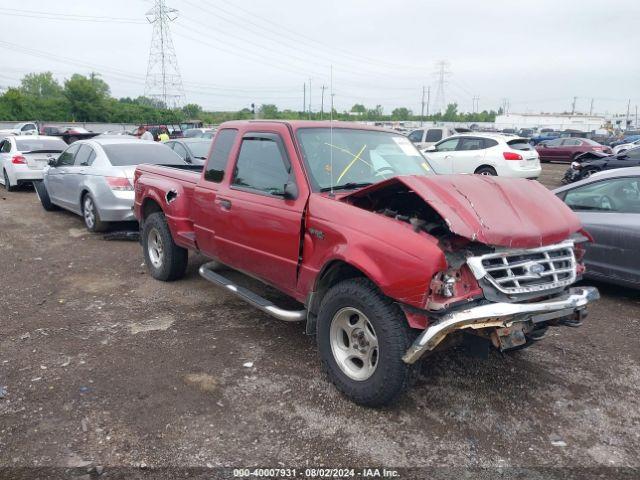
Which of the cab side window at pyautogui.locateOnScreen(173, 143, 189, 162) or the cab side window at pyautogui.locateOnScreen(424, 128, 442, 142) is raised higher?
the cab side window at pyautogui.locateOnScreen(424, 128, 442, 142)

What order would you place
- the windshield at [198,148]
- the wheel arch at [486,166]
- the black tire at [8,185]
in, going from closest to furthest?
the windshield at [198,148] → the black tire at [8,185] → the wheel arch at [486,166]

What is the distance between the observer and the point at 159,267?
244 inches

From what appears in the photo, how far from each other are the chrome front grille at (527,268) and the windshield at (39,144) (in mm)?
13513

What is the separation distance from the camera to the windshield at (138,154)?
8711 mm

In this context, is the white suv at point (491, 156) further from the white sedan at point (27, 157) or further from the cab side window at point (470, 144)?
the white sedan at point (27, 157)

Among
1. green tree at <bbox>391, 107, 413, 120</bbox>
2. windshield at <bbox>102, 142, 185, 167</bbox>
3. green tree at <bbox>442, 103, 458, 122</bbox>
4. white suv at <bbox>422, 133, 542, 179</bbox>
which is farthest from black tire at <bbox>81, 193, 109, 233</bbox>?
green tree at <bbox>442, 103, 458, 122</bbox>

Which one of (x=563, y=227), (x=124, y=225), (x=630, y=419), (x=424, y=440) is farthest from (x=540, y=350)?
(x=124, y=225)

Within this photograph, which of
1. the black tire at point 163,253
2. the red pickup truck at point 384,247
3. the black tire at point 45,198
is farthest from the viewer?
the black tire at point 45,198

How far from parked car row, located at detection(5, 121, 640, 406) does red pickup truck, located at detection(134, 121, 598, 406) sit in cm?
1

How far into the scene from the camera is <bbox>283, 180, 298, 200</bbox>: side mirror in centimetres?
389

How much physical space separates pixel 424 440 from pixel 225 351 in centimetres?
193

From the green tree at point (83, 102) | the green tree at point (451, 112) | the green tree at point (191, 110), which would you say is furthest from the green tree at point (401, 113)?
the green tree at point (83, 102)

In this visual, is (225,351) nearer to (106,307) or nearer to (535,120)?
(106,307)

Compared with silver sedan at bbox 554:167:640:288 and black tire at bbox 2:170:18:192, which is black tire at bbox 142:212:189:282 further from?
black tire at bbox 2:170:18:192
